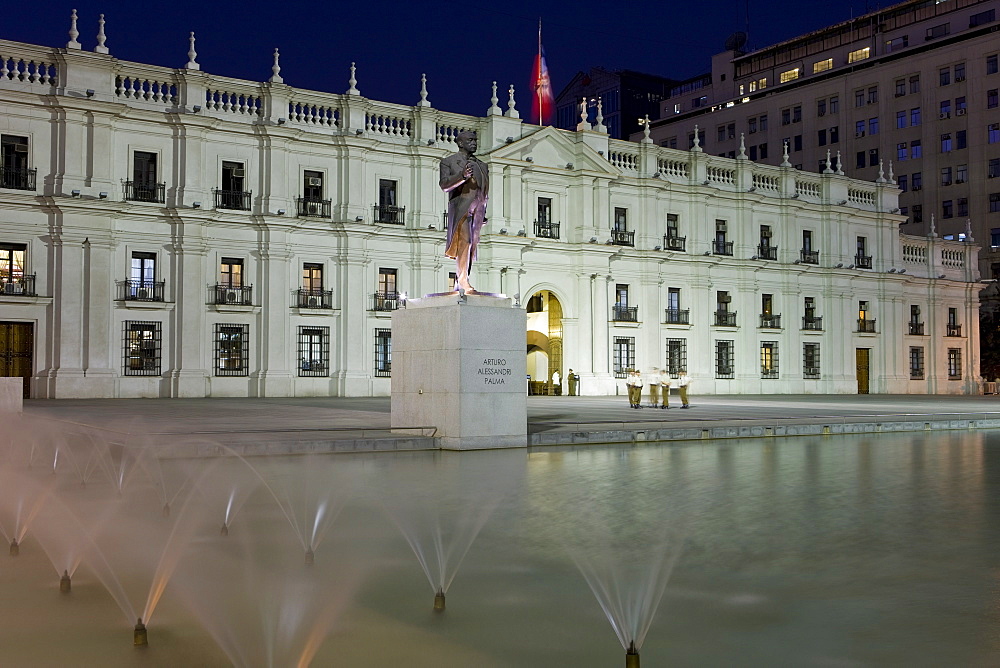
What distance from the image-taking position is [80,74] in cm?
3403

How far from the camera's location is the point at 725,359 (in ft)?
163

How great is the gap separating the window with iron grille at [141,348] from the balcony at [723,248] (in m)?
28.2

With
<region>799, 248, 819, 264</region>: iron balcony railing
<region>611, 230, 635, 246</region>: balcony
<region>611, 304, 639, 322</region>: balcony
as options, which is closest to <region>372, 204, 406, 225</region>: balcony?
<region>611, 230, 635, 246</region>: balcony

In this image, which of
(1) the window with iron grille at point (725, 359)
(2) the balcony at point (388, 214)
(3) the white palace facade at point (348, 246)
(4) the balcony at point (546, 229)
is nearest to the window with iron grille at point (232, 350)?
(3) the white palace facade at point (348, 246)

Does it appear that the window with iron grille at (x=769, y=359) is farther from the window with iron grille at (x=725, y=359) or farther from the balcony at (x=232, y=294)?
the balcony at (x=232, y=294)

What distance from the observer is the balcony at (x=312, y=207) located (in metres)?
38.9

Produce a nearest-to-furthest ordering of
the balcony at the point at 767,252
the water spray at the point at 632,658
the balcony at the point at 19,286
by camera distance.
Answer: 1. the water spray at the point at 632,658
2. the balcony at the point at 19,286
3. the balcony at the point at 767,252

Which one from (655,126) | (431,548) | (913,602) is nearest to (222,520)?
(431,548)

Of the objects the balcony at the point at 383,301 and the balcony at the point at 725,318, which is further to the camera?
the balcony at the point at 725,318

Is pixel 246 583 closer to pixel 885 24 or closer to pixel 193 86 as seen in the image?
pixel 193 86

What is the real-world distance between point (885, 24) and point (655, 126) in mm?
24051

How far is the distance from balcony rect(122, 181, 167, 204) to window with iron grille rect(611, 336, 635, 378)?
21.4 m

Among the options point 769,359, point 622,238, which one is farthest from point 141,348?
point 769,359

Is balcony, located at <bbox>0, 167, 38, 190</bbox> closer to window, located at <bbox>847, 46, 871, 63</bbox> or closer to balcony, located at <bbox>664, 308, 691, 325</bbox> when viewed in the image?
balcony, located at <bbox>664, 308, 691, 325</bbox>
